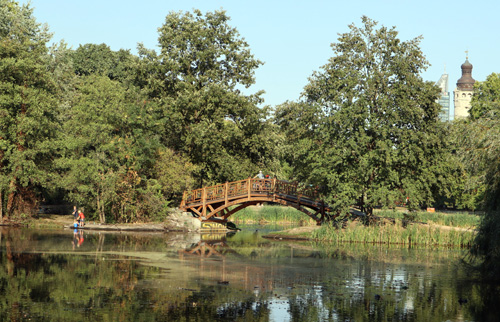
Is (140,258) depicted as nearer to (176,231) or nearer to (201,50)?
(176,231)

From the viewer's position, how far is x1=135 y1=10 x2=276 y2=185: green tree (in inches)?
1964

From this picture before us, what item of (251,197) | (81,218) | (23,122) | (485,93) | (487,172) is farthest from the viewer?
(485,93)

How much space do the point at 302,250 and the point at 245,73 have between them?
21522mm

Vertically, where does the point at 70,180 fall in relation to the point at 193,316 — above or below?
above

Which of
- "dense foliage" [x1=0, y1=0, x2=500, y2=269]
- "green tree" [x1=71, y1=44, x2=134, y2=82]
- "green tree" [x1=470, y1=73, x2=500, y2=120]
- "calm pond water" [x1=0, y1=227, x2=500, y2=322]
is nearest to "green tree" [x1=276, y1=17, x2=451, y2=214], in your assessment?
"dense foliage" [x1=0, y1=0, x2=500, y2=269]

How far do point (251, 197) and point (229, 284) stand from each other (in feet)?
80.8

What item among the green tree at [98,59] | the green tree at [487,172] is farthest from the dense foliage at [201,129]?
the green tree at [98,59]

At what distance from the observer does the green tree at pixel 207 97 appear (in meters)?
49.9

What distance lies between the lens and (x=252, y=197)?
46062 mm

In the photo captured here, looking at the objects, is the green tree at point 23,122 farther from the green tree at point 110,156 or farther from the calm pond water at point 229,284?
the calm pond water at point 229,284

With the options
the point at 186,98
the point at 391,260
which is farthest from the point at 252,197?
the point at 391,260

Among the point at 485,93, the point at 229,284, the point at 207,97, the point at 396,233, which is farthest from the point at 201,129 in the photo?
the point at 485,93

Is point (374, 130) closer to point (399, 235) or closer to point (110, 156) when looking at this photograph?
point (399, 235)

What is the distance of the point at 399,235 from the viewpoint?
39.1 metres
